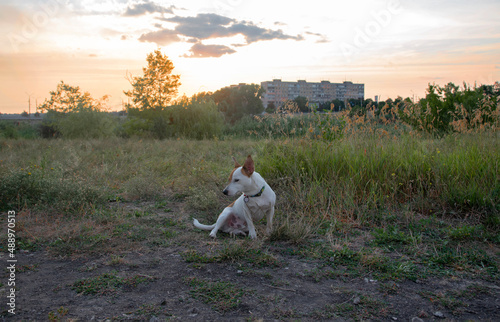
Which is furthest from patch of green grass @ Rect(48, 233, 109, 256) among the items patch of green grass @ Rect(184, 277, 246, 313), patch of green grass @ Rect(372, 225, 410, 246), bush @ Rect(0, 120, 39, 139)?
bush @ Rect(0, 120, 39, 139)

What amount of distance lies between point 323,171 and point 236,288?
3.36 meters

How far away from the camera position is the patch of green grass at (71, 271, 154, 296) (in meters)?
2.91

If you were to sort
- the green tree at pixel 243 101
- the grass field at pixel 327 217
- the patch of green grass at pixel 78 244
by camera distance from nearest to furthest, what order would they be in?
the grass field at pixel 327 217 < the patch of green grass at pixel 78 244 < the green tree at pixel 243 101

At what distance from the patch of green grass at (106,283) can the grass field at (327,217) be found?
0.23 feet

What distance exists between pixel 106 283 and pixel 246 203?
1.85m

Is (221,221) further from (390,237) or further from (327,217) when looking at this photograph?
(390,237)

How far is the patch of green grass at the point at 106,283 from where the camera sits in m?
2.91

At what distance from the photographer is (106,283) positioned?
10.00 ft

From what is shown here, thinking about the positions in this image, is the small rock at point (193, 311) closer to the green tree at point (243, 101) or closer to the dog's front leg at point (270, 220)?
the dog's front leg at point (270, 220)

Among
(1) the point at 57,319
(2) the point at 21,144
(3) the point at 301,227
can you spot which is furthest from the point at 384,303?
(2) the point at 21,144

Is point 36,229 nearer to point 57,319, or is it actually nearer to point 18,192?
point 18,192

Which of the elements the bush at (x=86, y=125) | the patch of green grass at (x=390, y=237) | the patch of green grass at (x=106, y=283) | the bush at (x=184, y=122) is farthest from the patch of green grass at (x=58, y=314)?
the bush at (x=86, y=125)

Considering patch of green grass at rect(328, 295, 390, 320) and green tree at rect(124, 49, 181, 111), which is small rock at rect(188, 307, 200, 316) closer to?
patch of green grass at rect(328, 295, 390, 320)


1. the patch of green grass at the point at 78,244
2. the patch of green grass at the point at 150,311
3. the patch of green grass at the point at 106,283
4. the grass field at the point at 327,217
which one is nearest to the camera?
the patch of green grass at the point at 150,311
